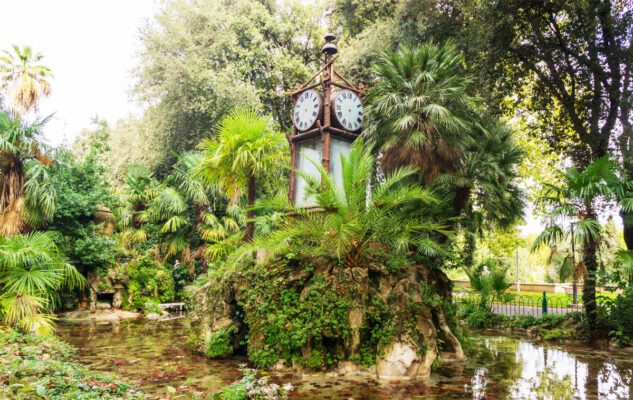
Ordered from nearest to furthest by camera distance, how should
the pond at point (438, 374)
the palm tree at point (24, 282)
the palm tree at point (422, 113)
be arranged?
1. the pond at point (438, 374)
2. the palm tree at point (24, 282)
3. the palm tree at point (422, 113)

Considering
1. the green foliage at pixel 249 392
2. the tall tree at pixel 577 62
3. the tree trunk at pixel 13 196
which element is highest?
the tall tree at pixel 577 62

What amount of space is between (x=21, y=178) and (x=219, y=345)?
26.7 ft

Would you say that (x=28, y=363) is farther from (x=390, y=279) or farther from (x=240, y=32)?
(x=240, y=32)

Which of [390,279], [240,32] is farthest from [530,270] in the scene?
[390,279]

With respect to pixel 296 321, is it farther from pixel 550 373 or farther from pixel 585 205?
pixel 585 205

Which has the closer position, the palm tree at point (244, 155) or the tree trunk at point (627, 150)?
the palm tree at point (244, 155)

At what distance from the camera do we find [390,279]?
8.11 meters

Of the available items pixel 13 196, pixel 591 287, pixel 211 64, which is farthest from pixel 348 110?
pixel 211 64

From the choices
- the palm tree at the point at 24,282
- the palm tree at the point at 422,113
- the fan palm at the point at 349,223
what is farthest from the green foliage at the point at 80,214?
the palm tree at the point at 422,113

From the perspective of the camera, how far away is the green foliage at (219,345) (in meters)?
8.58

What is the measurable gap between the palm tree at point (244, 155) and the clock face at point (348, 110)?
1443 mm

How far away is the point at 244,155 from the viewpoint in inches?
386

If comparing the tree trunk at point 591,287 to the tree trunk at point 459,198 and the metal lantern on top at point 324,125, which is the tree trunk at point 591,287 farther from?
the metal lantern on top at point 324,125

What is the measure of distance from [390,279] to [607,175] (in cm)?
549
